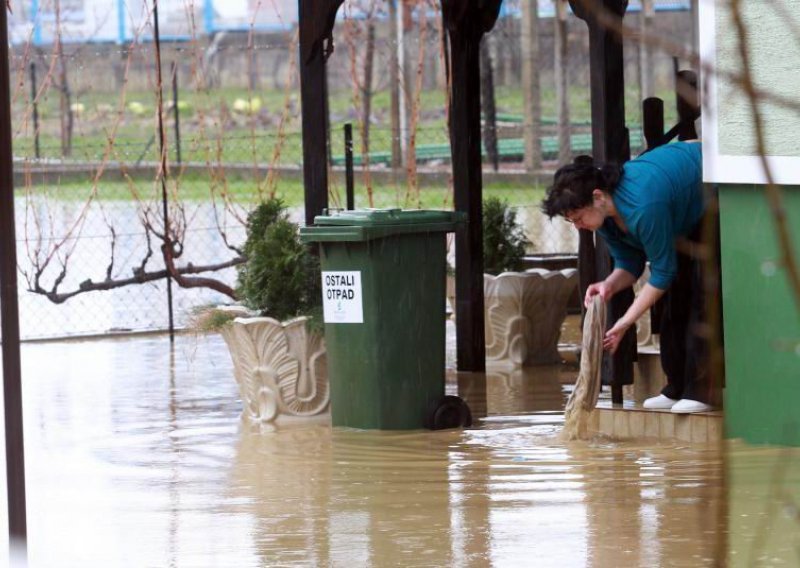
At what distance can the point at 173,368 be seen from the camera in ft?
35.0

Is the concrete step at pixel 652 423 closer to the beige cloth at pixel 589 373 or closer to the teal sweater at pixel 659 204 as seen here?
the beige cloth at pixel 589 373

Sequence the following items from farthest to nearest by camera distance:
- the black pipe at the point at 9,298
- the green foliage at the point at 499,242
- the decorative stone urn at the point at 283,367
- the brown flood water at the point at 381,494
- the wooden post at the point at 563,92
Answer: the wooden post at the point at 563,92
the green foliage at the point at 499,242
the decorative stone urn at the point at 283,367
the brown flood water at the point at 381,494
the black pipe at the point at 9,298

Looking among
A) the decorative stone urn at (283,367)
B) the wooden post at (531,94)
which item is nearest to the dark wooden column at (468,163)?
the decorative stone urn at (283,367)

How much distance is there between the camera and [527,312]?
10.1 m

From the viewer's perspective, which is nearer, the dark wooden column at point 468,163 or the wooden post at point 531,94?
the dark wooden column at point 468,163

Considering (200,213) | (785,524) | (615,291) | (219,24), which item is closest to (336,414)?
(615,291)

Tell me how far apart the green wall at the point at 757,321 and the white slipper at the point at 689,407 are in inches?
8.6

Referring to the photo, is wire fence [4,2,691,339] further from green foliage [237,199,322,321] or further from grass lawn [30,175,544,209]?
green foliage [237,199,322,321]

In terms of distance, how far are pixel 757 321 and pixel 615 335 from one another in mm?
679

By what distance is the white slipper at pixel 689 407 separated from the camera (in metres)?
6.88

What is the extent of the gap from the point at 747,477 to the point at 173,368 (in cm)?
562

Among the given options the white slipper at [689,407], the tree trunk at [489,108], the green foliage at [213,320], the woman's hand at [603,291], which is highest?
the tree trunk at [489,108]

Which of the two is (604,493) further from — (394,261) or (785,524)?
(394,261)

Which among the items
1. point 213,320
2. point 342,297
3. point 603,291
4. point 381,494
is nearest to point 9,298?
point 381,494
